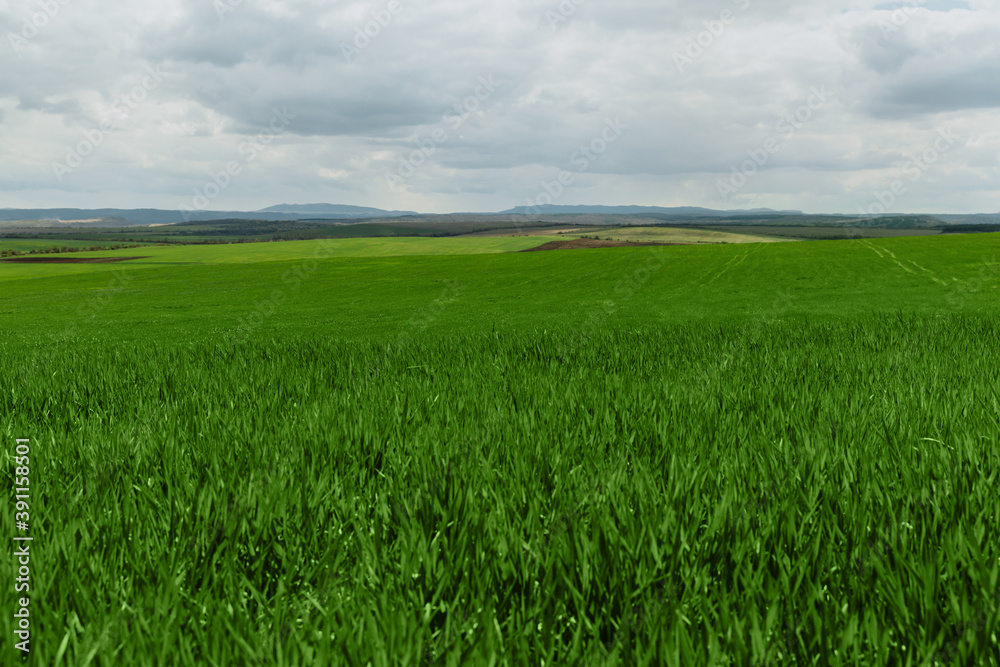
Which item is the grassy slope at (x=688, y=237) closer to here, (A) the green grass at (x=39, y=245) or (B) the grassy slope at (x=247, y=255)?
(B) the grassy slope at (x=247, y=255)

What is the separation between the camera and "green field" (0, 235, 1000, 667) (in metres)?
2.27

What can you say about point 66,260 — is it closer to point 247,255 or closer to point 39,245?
point 247,255

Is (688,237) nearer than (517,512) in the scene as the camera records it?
No

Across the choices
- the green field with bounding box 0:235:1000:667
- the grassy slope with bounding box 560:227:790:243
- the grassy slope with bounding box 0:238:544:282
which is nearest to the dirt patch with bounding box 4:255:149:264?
the grassy slope with bounding box 0:238:544:282

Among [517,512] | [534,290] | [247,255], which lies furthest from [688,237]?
[517,512]

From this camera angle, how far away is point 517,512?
3.33 metres

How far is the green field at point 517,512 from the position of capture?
7.45 ft

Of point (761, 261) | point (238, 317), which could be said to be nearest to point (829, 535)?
point (238, 317)

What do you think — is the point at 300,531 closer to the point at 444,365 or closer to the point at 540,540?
the point at 540,540

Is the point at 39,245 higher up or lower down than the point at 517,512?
higher up

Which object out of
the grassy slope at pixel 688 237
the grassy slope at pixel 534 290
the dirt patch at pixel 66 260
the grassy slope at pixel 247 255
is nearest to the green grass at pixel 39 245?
the dirt patch at pixel 66 260

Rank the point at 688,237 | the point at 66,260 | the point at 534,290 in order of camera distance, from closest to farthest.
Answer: the point at 534,290, the point at 66,260, the point at 688,237

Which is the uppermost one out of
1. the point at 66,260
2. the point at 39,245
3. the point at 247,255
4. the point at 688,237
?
the point at 688,237

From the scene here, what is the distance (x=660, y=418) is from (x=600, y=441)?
3.02 feet
